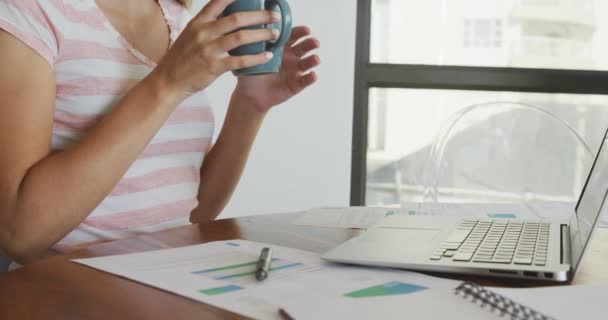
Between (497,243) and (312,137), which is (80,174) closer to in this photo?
(497,243)

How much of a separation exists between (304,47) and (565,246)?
504 millimetres

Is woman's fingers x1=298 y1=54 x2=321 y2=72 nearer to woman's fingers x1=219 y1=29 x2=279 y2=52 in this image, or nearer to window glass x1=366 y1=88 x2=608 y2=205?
woman's fingers x1=219 y1=29 x2=279 y2=52

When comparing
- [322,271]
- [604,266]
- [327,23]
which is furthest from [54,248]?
[327,23]

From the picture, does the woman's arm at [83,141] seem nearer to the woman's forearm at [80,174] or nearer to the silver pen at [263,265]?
the woman's forearm at [80,174]

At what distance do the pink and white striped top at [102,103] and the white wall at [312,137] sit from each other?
1335 mm

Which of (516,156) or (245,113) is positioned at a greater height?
(245,113)

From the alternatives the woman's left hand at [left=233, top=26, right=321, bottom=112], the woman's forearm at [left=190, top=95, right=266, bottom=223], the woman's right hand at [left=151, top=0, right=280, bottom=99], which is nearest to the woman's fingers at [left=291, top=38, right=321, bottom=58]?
the woman's left hand at [left=233, top=26, right=321, bottom=112]

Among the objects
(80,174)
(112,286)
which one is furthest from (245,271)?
(80,174)

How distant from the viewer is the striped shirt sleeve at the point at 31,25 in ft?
2.78

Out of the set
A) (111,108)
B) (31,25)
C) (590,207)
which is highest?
(31,25)

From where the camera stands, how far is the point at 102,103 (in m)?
0.98

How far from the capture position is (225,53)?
2.73 ft

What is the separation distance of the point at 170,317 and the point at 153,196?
1.62 ft

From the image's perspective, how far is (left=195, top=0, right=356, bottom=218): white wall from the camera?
2.45 metres
